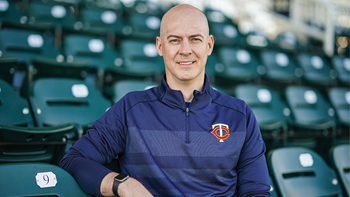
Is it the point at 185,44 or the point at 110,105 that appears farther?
the point at 110,105

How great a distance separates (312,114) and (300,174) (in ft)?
5.27

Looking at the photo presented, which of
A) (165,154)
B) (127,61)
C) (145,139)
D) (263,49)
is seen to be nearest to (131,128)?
(145,139)

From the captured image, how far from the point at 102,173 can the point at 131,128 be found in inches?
9.7

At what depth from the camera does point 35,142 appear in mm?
1419

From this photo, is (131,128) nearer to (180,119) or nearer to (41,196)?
(180,119)

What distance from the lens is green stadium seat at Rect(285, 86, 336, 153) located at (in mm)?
2662

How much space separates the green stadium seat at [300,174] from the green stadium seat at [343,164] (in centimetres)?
4

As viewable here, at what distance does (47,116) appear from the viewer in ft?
6.30

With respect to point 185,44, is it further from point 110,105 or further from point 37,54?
point 37,54

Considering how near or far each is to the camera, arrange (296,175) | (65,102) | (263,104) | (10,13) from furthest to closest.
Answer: (10,13) < (263,104) < (65,102) < (296,175)

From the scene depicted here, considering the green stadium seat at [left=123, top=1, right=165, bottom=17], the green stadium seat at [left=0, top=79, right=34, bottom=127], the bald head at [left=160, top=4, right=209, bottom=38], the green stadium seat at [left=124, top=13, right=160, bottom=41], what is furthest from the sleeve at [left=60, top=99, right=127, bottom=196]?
the green stadium seat at [left=123, top=1, right=165, bottom=17]

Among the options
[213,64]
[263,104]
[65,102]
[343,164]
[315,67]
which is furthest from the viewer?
[315,67]

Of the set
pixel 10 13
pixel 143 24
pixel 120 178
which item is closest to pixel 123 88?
pixel 120 178

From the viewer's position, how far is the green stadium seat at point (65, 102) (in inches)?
75.6
